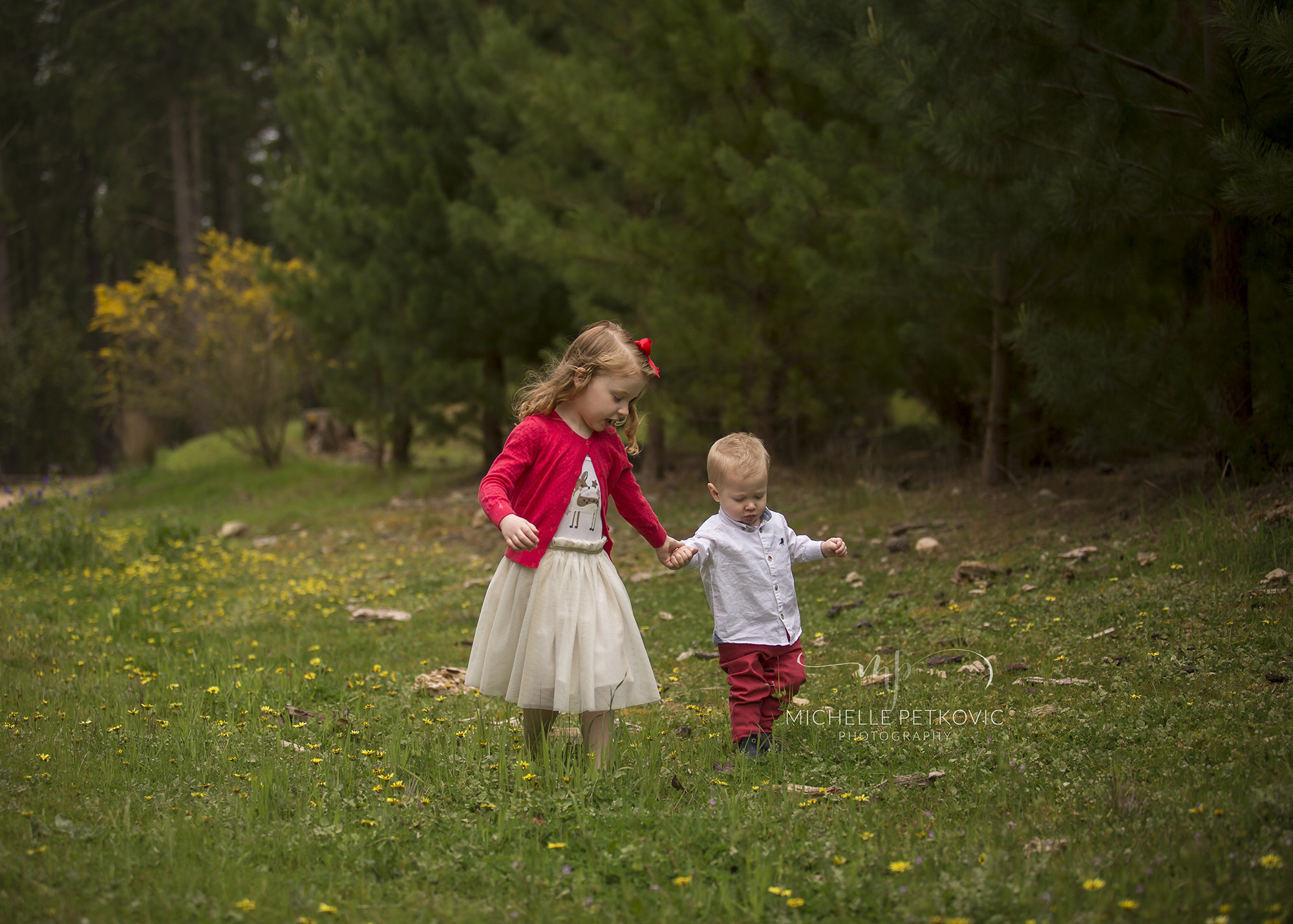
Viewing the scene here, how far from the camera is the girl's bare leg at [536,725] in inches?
141

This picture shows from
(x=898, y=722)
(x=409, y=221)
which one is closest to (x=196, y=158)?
Result: (x=409, y=221)

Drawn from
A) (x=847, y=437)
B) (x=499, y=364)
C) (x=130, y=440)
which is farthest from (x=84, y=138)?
(x=847, y=437)

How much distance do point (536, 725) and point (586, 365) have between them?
131 centimetres

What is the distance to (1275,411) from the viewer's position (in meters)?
5.86

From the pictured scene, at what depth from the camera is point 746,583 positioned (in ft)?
12.1

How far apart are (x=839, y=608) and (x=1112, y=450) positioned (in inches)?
97.1

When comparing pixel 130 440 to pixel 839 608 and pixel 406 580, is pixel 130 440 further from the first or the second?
pixel 839 608

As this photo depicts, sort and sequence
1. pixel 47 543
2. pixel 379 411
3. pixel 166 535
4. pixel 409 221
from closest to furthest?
pixel 47 543 → pixel 166 535 → pixel 409 221 → pixel 379 411

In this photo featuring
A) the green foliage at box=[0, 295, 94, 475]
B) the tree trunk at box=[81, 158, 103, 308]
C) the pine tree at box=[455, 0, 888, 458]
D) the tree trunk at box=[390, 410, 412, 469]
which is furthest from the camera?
the tree trunk at box=[81, 158, 103, 308]

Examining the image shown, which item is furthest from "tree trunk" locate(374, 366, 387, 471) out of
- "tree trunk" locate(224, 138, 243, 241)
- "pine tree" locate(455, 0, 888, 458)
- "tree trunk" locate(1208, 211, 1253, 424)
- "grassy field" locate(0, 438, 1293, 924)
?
"tree trunk" locate(224, 138, 243, 241)

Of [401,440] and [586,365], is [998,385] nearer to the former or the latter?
[586,365]

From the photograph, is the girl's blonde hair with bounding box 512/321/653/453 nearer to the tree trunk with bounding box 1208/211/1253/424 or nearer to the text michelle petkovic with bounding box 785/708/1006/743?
the text michelle petkovic with bounding box 785/708/1006/743

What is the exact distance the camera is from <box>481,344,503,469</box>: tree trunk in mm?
13344

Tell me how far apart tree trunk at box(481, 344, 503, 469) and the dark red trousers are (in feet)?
32.4
